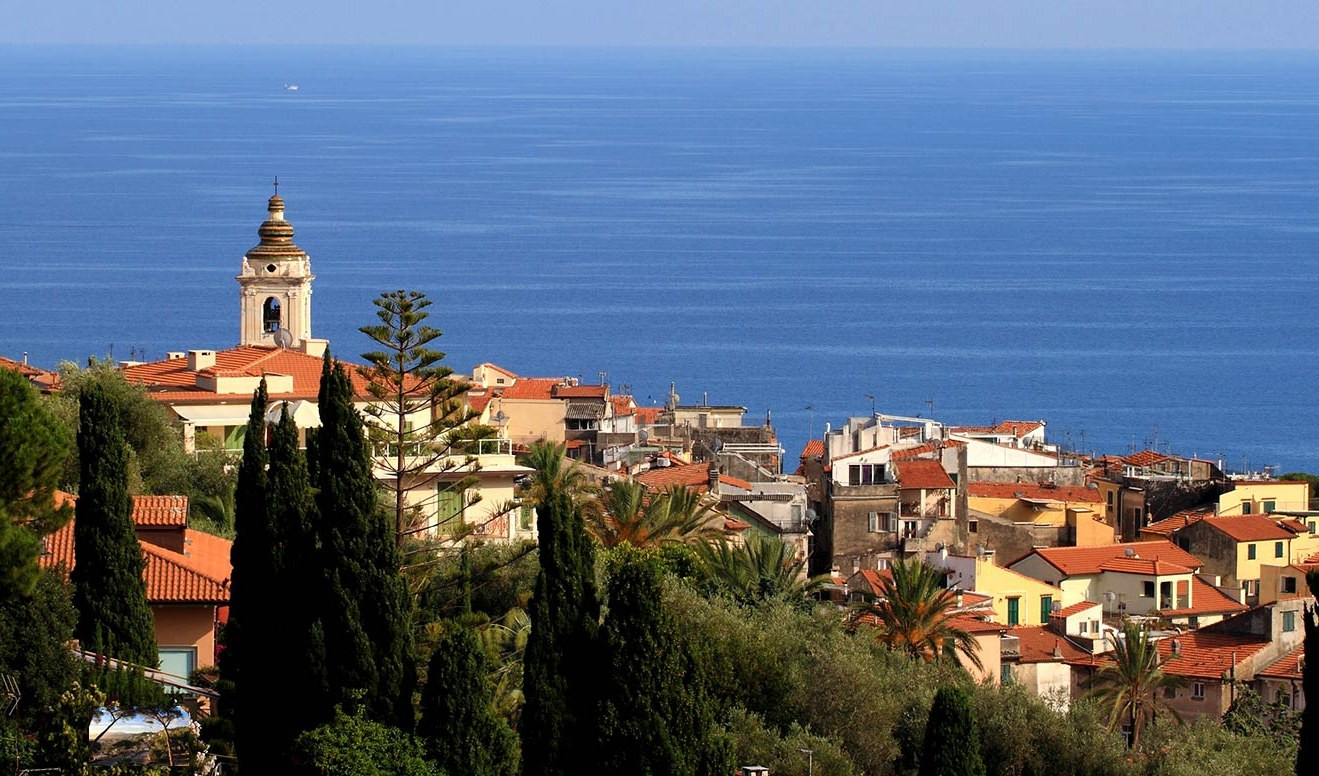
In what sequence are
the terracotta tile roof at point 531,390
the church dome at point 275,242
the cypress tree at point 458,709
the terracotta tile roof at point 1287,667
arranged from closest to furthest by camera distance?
the cypress tree at point 458,709, the terracotta tile roof at point 1287,667, the church dome at point 275,242, the terracotta tile roof at point 531,390

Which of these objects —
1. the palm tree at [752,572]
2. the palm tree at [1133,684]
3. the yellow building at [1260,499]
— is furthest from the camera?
Result: the yellow building at [1260,499]

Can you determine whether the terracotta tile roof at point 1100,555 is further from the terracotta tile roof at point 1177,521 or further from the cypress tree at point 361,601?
the cypress tree at point 361,601

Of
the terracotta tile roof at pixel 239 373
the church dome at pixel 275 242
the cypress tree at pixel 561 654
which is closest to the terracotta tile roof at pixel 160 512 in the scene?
the cypress tree at pixel 561 654

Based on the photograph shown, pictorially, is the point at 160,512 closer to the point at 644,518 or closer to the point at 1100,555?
the point at 644,518

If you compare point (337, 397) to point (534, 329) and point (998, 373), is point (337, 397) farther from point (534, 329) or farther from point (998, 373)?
point (534, 329)

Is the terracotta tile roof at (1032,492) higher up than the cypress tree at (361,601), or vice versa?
the terracotta tile roof at (1032,492)
